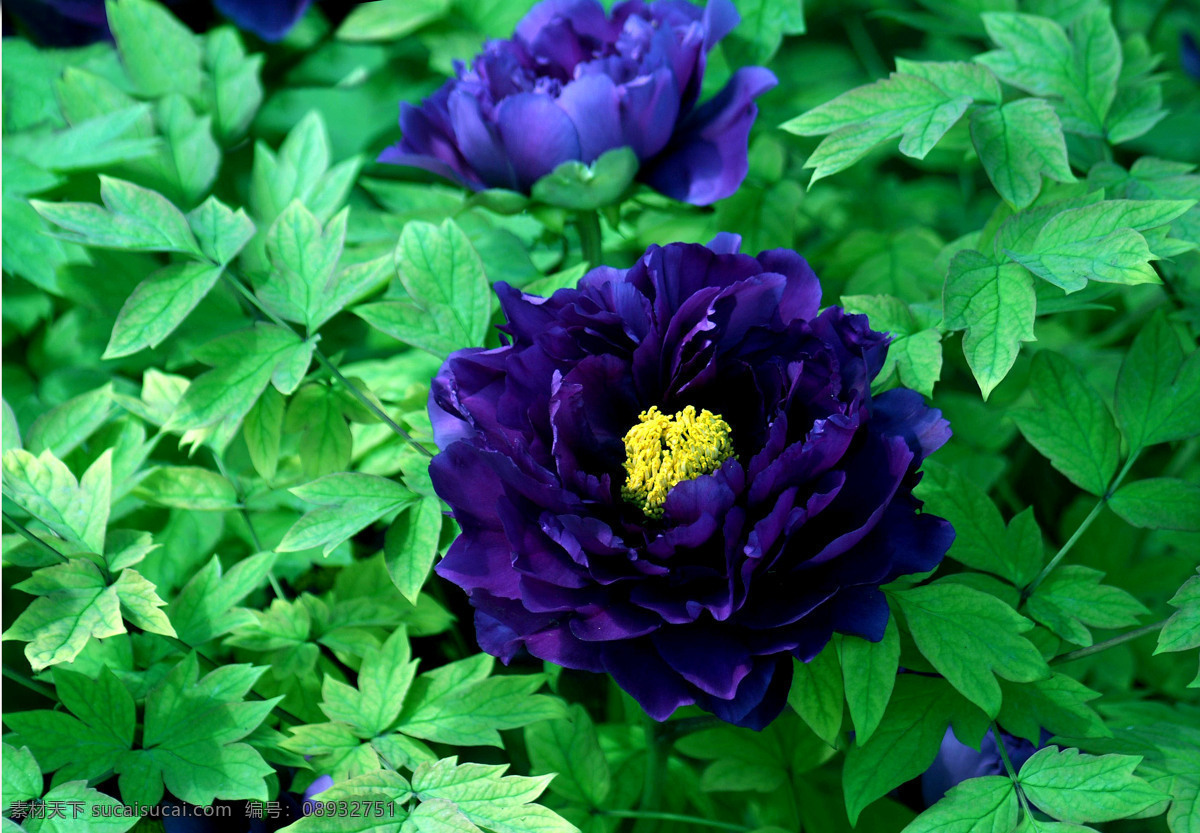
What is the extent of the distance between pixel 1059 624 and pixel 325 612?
459 millimetres

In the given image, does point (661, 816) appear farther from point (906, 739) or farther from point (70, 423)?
point (70, 423)

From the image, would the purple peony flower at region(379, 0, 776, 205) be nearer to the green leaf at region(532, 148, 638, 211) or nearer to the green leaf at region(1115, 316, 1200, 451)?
the green leaf at region(532, 148, 638, 211)

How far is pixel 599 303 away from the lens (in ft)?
1.86

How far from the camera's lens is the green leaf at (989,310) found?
594 mm

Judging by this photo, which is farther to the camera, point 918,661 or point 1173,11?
point 1173,11

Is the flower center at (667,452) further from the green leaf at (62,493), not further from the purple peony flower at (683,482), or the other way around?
the green leaf at (62,493)

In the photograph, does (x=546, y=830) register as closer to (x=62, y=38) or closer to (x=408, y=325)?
(x=408, y=325)

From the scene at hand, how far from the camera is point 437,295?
2.25ft

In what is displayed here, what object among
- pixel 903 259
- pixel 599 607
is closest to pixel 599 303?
pixel 599 607

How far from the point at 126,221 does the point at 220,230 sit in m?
0.06

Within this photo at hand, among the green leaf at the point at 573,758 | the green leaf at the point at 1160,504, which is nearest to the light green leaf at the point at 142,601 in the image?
the green leaf at the point at 573,758

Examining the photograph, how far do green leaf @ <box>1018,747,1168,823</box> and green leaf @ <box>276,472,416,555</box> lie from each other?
38 cm

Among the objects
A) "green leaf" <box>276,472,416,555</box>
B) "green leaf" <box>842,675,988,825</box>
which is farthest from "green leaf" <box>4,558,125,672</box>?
"green leaf" <box>842,675,988,825</box>

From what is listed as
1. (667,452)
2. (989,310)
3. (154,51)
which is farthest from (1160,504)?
(154,51)
